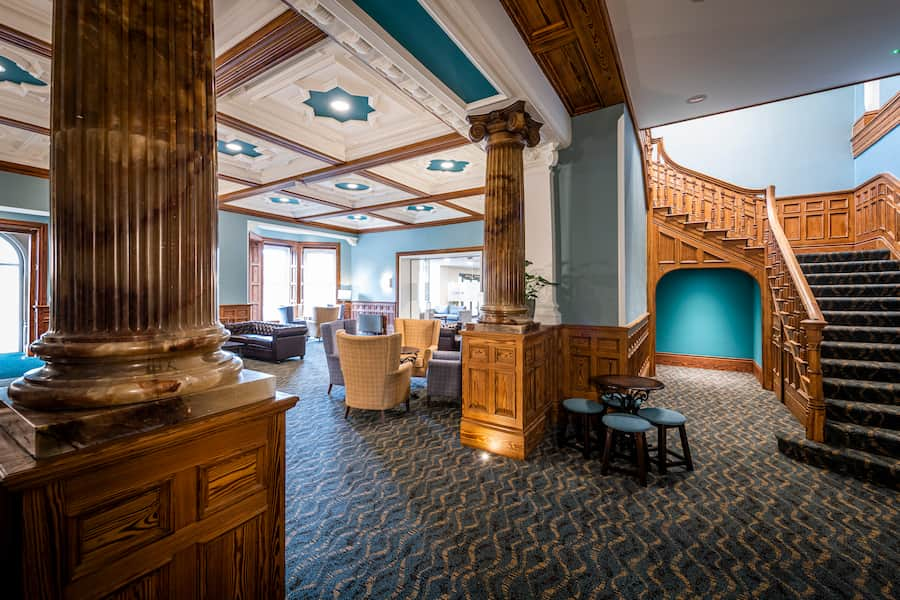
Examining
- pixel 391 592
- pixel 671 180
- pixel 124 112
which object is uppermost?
pixel 671 180

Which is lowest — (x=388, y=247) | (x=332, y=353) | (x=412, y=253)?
(x=332, y=353)

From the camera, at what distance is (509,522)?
230 cm

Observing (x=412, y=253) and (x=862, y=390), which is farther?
(x=412, y=253)

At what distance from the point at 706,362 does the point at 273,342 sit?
8135mm

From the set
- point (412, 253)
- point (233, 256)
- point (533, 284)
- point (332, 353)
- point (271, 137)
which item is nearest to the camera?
point (533, 284)

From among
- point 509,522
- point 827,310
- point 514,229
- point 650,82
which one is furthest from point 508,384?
point 827,310

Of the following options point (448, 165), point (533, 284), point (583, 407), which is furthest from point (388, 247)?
point (583, 407)

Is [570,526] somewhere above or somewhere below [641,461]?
below

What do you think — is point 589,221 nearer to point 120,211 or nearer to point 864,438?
point 864,438

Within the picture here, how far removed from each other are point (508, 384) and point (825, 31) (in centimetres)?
401

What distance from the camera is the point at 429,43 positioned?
8.65 feet

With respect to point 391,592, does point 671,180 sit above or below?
above

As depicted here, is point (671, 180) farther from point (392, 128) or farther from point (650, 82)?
point (392, 128)

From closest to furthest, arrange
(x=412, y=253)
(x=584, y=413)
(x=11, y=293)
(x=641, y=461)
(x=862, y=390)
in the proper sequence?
1. (x=641, y=461)
2. (x=584, y=413)
3. (x=862, y=390)
4. (x=11, y=293)
5. (x=412, y=253)
